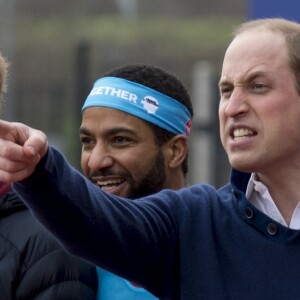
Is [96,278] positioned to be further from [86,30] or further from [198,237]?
[86,30]

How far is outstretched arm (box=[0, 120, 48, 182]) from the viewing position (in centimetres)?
312

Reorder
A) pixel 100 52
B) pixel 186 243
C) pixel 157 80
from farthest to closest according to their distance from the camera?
pixel 100 52 < pixel 157 80 < pixel 186 243

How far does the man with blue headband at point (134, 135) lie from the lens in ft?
14.8

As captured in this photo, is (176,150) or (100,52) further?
(100,52)

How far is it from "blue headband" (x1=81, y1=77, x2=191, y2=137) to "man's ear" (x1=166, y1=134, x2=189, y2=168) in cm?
3

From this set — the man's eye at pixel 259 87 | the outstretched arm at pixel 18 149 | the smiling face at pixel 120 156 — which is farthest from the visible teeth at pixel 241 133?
the smiling face at pixel 120 156

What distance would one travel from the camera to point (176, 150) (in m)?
4.71

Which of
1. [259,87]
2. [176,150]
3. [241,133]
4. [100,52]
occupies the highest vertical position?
[259,87]

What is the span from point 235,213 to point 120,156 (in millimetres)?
835

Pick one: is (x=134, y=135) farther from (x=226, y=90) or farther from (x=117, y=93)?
(x=226, y=90)

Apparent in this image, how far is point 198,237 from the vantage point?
371 cm

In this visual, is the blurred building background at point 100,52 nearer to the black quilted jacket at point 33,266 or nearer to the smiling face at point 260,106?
the black quilted jacket at point 33,266

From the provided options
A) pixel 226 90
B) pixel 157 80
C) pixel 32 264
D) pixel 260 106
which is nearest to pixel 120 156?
pixel 157 80

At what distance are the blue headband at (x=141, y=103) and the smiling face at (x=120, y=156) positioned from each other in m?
0.04
